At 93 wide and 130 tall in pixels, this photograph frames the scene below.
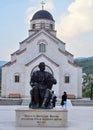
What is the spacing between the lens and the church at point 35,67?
55.9 metres

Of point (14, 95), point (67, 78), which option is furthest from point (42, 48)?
point (14, 95)

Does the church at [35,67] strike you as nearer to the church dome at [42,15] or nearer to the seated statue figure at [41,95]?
the church dome at [42,15]

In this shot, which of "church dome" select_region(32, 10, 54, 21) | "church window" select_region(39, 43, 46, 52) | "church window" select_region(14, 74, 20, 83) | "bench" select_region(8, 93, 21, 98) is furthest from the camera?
"church dome" select_region(32, 10, 54, 21)

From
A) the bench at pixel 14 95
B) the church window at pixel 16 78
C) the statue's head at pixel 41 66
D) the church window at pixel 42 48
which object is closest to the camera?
the statue's head at pixel 41 66

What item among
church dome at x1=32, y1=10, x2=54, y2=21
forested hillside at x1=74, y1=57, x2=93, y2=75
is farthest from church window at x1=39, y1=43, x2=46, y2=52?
forested hillside at x1=74, y1=57, x2=93, y2=75

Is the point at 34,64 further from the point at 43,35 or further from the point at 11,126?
the point at 11,126

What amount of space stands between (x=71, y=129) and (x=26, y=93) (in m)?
39.9

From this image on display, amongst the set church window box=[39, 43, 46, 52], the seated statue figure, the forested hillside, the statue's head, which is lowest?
the seated statue figure

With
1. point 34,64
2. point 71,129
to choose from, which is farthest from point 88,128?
point 34,64

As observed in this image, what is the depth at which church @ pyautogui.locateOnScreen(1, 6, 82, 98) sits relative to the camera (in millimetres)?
55938

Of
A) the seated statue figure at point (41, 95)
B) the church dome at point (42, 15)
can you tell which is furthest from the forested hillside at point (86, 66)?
the seated statue figure at point (41, 95)

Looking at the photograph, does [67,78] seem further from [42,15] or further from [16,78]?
[42,15]

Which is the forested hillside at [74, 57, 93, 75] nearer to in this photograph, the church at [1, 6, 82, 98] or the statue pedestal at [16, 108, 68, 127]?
the church at [1, 6, 82, 98]

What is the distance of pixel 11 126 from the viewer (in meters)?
16.8
